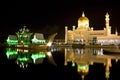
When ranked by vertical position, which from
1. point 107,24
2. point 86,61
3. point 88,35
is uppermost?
point 107,24

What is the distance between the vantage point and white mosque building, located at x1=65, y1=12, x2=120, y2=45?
4078 centimetres

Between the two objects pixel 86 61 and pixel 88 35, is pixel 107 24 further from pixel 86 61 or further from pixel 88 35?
pixel 86 61

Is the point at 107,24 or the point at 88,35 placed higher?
the point at 107,24

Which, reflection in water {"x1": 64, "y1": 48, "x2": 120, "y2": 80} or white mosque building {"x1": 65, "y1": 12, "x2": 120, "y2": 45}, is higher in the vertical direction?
white mosque building {"x1": 65, "y1": 12, "x2": 120, "y2": 45}

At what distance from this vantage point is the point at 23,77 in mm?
8562

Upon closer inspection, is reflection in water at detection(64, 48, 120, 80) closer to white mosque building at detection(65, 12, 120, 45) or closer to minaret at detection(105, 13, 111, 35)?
white mosque building at detection(65, 12, 120, 45)

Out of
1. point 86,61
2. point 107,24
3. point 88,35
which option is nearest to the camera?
point 86,61

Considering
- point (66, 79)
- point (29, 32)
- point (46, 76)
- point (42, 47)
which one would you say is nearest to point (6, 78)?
point (46, 76)

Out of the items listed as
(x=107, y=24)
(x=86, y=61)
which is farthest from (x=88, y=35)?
(x=86, y=61)

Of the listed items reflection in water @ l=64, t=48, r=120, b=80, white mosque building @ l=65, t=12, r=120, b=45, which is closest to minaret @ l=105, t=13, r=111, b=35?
white mosque building @ l=65, t=12, r=120, b=45

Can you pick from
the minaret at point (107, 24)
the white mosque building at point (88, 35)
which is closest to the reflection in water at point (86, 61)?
the white mosque building at point (88, 35)

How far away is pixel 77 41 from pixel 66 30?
3.10m

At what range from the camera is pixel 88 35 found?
1700 inches

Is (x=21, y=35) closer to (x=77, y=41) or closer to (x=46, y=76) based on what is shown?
(x=77, y=41)
